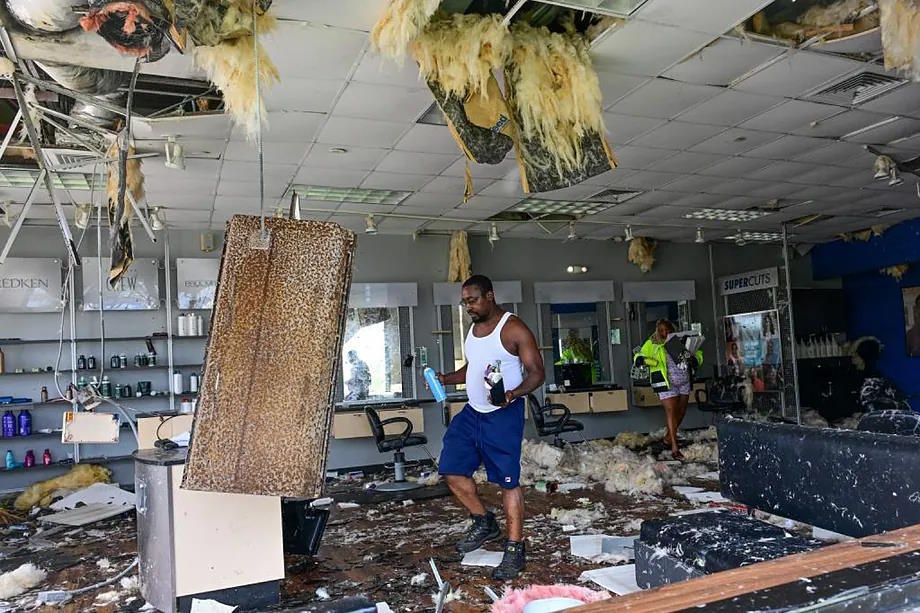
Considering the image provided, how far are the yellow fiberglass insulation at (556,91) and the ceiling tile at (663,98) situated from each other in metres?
0.69

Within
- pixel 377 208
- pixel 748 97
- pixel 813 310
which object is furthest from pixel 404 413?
pixel 813 310

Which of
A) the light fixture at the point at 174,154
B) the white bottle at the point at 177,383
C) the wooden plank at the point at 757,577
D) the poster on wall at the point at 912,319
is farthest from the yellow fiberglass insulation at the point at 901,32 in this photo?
the poster on wall at the point at 912,319

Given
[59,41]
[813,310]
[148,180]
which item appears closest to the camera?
[59,41]

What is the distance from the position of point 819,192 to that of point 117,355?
8.28 m

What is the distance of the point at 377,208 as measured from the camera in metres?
7.35

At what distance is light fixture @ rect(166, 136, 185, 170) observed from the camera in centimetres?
479

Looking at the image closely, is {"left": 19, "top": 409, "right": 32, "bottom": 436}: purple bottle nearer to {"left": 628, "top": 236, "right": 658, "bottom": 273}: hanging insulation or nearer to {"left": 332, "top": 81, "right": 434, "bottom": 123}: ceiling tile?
{"left": 332, "top": 81, "right": 434, "bottom": 123}: ceiling tile

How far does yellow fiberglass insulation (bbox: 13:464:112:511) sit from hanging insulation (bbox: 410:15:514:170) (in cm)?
555

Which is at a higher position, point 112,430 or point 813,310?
point 813,310

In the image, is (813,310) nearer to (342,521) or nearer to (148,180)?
(342,521)

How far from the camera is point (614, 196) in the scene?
24.1 feet

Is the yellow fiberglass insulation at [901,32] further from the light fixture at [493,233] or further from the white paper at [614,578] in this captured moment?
the light fixture at [493,233]

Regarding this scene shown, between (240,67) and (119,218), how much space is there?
1184 mm

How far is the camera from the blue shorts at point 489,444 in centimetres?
373
